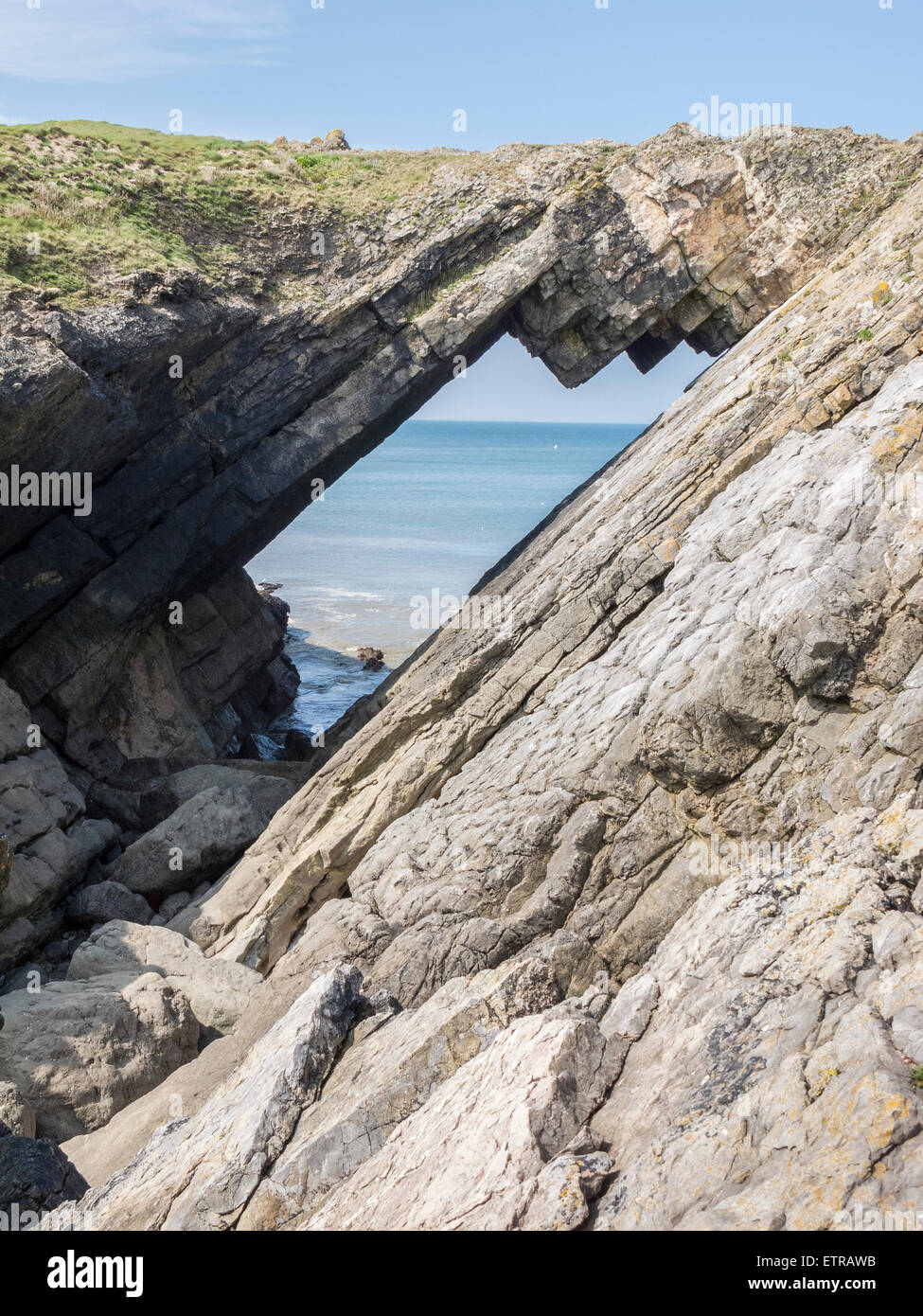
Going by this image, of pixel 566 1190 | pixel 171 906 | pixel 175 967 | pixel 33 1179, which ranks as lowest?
pixel 171 906

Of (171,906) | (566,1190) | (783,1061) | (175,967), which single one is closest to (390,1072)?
(566,1190)

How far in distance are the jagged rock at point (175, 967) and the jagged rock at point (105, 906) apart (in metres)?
1.78

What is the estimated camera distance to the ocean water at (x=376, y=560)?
42500 mm

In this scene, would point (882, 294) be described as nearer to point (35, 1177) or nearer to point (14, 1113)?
point (35, 1177)

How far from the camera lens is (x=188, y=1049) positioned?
14.4 m

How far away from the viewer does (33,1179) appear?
10.8m

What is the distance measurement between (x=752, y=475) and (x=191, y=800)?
13.6 metres

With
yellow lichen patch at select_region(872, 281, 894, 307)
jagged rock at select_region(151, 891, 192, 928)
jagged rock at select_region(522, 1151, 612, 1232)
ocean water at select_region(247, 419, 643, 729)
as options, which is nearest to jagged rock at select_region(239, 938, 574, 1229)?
jagged rock at select_region(522, 1151, 612, 1232)

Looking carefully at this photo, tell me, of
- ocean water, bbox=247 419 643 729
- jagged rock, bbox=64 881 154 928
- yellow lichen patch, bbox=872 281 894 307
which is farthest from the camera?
ocean water, bbox=247 419 643 729

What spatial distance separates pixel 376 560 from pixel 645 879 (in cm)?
5848

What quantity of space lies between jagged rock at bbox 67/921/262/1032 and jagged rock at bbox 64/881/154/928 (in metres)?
1.78

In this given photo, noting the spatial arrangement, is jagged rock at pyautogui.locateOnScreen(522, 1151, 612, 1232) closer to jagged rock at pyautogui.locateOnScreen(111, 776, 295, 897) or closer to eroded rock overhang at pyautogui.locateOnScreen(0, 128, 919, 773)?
jagged rock at pyautogui.locateOnScreen(111, 776, 295, 897)

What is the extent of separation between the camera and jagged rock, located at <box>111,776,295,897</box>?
19.8m

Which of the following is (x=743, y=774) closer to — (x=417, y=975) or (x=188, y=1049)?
(x=417, y=975)
